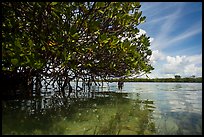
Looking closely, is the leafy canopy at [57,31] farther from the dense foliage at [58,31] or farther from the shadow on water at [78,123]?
the shadow on water at [78,123]

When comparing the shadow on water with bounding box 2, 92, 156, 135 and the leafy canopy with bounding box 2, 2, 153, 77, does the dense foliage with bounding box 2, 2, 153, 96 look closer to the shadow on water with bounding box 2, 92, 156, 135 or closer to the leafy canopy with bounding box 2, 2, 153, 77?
the leafy canopy with bounding box 2, 2, 153, 77

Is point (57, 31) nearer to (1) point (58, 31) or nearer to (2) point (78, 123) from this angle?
(1) point (58, 31)

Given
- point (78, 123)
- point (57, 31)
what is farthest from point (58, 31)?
point (78, 123)

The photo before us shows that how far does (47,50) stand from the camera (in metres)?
6.40

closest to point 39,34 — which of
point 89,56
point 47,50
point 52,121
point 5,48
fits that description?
point 47,50

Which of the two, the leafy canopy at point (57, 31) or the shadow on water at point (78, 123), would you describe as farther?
the leafy canopy at point (57, 31)

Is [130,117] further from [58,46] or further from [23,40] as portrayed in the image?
[23,40]

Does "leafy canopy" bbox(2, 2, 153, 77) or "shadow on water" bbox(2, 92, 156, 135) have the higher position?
"leafy canopy" bbox(2, 2, 153, 77)

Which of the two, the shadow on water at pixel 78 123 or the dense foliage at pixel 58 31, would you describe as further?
the dense foliage at pixel 58 31

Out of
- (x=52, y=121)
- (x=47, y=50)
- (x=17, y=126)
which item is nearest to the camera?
(x=17, y=126)

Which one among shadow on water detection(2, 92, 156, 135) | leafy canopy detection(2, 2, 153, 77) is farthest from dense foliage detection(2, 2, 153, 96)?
shadow on water detection(2, 92, 156, 135)

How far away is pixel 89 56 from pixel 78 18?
1.74 meters

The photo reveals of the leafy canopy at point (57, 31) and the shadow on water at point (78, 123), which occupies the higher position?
the leafy canopy at point (57, 31)

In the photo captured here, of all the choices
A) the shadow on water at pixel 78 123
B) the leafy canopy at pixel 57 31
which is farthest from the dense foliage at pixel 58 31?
the shadow on water at pixel 78 123
